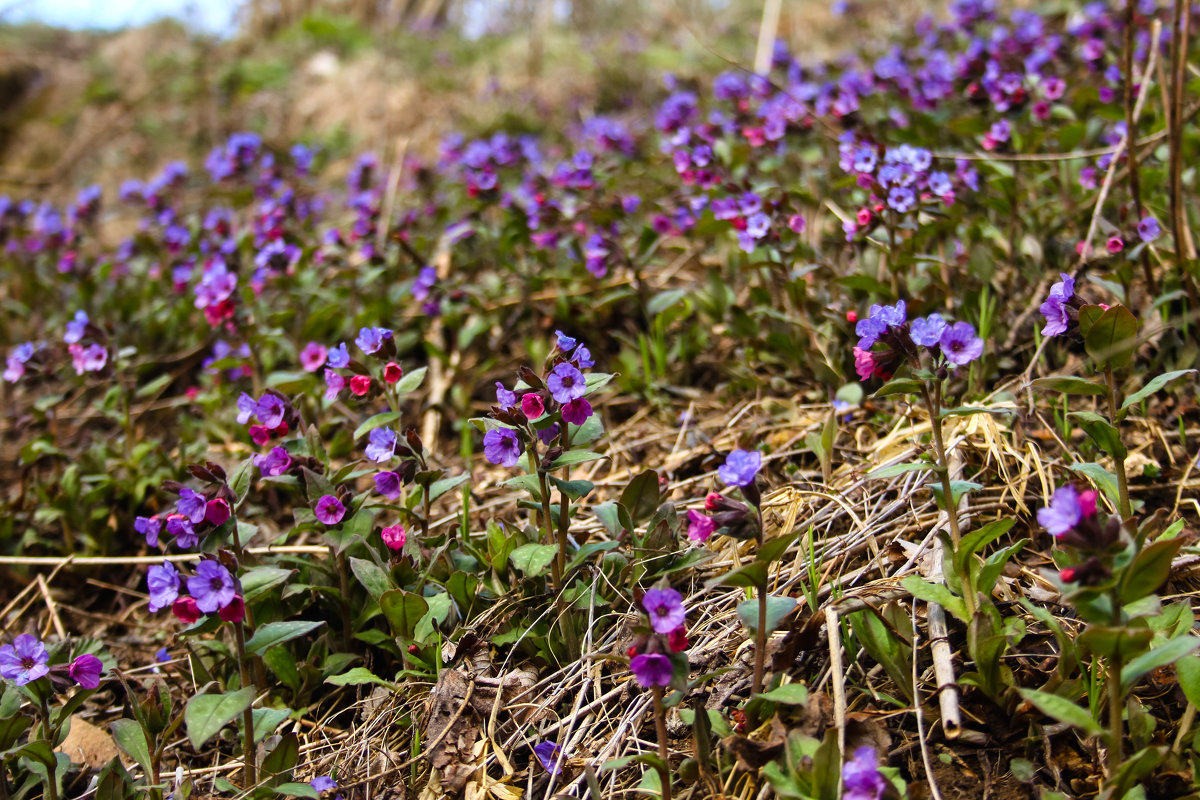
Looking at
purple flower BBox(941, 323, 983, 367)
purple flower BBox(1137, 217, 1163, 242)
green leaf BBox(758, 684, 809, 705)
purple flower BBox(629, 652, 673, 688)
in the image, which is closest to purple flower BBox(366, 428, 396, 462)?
purple flower BBox(629, 652, 673, 688)

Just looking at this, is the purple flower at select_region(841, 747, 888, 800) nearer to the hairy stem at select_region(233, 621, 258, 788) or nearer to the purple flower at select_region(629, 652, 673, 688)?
the purple flower at select_region(629, 652, 673, 688)

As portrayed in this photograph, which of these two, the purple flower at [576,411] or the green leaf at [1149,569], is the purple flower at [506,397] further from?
the green leaf at [1149,569]

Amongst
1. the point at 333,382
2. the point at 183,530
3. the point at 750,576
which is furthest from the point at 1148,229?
the point at 183,530

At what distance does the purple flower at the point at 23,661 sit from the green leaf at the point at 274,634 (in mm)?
499

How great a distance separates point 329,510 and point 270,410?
35 cm

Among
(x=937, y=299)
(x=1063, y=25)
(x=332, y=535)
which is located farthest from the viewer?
(x=1063, y=25)

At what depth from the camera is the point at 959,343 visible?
1932 millimetres

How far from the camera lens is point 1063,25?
569 centimetres

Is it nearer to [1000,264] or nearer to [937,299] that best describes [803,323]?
[937,299]

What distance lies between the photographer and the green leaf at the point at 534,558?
6.68ft

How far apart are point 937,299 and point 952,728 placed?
173 cm

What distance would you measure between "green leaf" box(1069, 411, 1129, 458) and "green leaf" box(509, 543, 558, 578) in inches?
48.0

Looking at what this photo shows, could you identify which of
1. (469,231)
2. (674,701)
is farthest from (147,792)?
(469,231)

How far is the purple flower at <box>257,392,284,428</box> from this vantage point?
2416 millimetres
